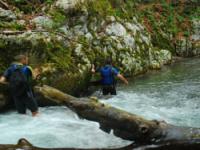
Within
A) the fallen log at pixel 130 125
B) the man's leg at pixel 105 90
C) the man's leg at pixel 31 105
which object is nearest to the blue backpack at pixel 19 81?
the man's leg at pixel 31 105

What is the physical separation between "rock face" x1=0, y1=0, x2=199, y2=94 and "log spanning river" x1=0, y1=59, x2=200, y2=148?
1280mm

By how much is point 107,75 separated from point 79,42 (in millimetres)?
1982

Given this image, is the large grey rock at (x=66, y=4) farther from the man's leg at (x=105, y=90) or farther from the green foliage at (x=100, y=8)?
the man's leg at (x=105, y=90)

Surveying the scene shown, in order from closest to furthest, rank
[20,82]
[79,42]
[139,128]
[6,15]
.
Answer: [139,128] → [20,82] → [6,15] → [79,42]

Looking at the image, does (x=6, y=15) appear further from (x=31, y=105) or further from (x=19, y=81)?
(x=31, y=105)

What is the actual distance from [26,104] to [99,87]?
17.6 feet

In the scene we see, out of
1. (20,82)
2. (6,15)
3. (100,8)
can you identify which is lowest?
(20,82)

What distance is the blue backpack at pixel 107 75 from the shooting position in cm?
1348

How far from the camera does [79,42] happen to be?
14766mm

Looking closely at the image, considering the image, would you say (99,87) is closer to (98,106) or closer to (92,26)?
(92,26)

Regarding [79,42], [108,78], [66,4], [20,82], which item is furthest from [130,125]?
[66,4]

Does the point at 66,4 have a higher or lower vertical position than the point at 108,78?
higher

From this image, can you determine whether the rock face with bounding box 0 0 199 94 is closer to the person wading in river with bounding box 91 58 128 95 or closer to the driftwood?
the person wading in river with bounding box 91 58 128 95

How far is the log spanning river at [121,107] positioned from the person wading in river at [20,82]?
0.37 meters
